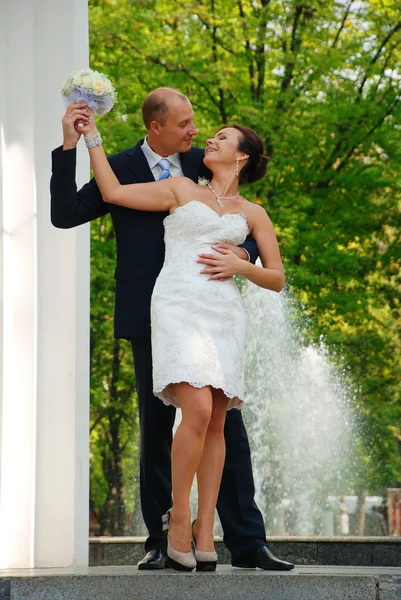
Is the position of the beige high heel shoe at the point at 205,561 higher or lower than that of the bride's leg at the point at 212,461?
lower

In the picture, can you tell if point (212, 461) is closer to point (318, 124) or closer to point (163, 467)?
point (163, 467)

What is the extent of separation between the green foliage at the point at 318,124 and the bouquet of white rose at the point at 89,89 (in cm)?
1185

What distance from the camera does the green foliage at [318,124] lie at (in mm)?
16344

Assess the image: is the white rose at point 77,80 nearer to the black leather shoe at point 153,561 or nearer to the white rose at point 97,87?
the white rose at point 97,87

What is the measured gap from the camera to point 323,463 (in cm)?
1669

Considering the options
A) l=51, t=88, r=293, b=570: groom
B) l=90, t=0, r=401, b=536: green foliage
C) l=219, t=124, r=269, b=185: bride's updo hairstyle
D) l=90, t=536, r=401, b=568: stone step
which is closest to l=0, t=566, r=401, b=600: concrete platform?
l=51, t=88, r=293, b=570: groom

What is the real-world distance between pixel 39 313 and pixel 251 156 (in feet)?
4.15

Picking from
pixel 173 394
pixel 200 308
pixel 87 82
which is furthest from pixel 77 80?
Answer: pixel 173 394

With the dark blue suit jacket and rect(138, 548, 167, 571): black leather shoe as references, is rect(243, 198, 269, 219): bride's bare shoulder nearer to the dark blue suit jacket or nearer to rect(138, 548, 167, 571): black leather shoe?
the dark blue suit jacket

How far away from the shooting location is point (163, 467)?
14.6 feet

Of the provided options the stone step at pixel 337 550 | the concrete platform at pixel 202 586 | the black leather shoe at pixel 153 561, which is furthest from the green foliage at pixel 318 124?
the concrete platform at pixel 202 586

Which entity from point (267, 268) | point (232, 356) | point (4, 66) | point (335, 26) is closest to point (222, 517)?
point (232, 356)

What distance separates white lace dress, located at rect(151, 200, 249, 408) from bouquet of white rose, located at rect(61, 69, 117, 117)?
497 millimetres

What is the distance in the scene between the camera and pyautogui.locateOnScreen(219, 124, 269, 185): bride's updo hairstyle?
4.36 meters
